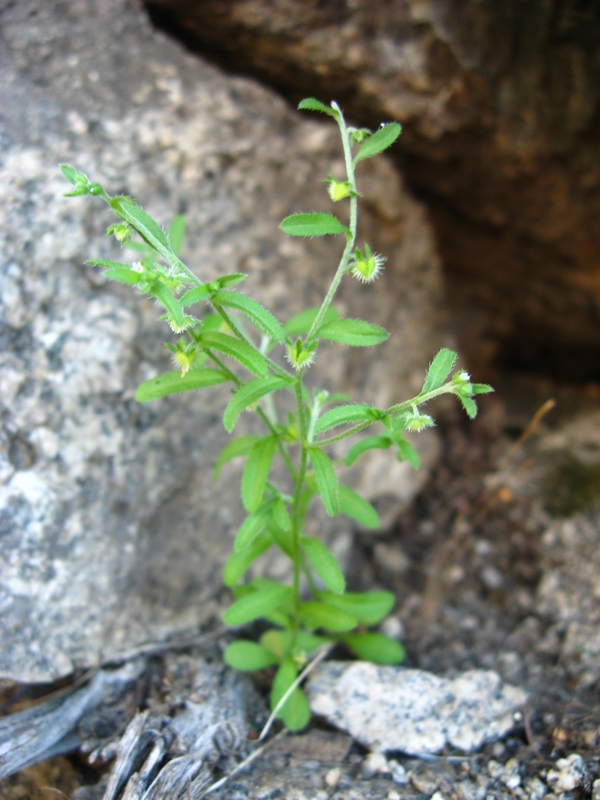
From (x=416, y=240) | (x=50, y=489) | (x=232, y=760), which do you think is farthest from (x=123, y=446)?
(x=416, y=240)

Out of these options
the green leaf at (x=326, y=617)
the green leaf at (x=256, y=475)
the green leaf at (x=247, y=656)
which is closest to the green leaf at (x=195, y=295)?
the green leaf at (x=256, y=475)

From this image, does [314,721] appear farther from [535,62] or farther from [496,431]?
[535,62]

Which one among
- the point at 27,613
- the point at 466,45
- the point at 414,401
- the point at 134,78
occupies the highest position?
the point at 134,78

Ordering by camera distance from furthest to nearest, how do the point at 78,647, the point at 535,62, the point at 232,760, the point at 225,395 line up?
the point at 535,62
the point at 225,395
the point at 78,647
the point at 232,760

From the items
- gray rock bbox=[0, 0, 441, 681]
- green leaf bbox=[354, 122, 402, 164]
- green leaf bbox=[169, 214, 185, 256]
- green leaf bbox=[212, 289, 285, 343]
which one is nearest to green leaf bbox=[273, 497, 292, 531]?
green leaf bbox=[212, 289, 285, 343]

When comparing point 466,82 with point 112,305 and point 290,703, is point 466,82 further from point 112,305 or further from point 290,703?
point 290,703

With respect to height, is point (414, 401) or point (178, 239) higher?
point (178, 239)

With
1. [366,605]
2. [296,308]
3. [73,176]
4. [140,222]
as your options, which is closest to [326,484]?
[366,605]

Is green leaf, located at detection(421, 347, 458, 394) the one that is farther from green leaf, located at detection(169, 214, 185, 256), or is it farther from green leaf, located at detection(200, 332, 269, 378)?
green leaf, located at detection(169, 214, 185, 256)
